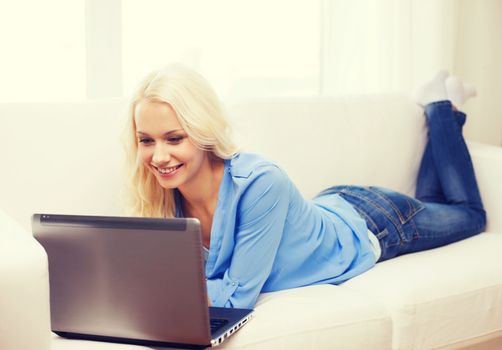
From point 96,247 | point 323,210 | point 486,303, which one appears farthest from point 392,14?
point 96,247

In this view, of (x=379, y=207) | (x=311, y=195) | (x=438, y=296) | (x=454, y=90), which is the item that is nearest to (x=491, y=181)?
(x=454, y=90)

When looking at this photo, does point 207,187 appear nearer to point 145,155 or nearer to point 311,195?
point 145,155

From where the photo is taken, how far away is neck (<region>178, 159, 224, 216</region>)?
6.20ft

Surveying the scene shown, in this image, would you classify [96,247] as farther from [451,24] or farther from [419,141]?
[451,24]

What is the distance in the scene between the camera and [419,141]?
2672 millimetres

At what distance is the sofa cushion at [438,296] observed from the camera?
6.08ft

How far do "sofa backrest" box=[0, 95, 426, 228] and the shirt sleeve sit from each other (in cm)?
39

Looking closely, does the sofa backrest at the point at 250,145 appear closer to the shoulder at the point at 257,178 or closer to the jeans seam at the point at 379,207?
the jeans seam at the point at 379,207

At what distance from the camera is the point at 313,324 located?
168 centimetres

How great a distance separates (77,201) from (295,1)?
1494 mm

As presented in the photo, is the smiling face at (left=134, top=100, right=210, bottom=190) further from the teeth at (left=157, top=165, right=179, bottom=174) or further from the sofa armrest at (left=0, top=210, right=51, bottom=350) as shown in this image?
the sofa armrest at (left=0, top=210, right=51, bottom=350)

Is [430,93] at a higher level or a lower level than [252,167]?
higher

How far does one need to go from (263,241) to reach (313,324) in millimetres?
218

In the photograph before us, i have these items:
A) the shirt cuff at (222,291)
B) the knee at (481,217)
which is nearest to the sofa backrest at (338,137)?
the knee at (481,217)
